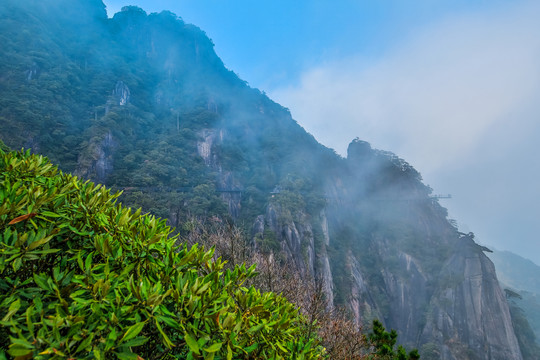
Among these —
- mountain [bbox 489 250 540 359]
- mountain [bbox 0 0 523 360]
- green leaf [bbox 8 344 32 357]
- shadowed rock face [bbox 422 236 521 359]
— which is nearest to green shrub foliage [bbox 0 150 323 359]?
green leaf [bbox 8 344 32 357]

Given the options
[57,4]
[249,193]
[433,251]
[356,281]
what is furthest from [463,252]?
[57,4]

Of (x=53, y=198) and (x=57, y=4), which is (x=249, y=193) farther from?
(x=57, y=4)

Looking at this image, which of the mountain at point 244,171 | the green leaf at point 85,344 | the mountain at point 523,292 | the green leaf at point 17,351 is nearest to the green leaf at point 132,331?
the green leaf at point 85,344

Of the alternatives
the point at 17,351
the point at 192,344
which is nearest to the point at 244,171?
the point at 192,344

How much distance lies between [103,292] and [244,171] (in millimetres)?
39247

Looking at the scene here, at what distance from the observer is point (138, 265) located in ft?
5.49

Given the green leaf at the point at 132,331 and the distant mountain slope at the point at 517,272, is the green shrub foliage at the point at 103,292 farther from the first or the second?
the distant mountain slope at the point at 517,272

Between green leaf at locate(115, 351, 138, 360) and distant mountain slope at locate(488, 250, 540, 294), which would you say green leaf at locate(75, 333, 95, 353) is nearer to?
green leaf at locate(115, 351, 138, 360)

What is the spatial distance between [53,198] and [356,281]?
34.4 m

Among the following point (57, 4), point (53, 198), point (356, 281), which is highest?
point (57, 4)

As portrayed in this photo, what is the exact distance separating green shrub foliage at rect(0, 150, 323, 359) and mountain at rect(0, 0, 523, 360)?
21.9 metres

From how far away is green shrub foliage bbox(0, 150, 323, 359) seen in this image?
118 centimetres

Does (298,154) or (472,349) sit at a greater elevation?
(298,154)

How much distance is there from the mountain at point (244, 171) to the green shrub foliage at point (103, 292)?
2191 centimetres
